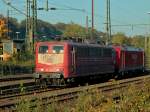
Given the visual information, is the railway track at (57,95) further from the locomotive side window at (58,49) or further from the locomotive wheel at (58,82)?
the locomotive side window at (58,49)

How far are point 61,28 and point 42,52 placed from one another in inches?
5845

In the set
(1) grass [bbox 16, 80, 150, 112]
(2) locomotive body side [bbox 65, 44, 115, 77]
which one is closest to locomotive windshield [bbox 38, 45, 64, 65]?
(2) locomotive body side [bbox 65, 44, 115, 77]

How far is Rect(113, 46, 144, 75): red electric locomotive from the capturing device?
38.4 meters

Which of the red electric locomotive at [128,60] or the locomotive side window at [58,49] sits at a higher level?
the locomotive side window at [58,49]

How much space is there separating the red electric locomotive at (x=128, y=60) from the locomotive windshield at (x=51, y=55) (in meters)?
10.9

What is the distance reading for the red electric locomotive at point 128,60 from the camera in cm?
3838

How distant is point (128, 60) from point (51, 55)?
47.4 feet

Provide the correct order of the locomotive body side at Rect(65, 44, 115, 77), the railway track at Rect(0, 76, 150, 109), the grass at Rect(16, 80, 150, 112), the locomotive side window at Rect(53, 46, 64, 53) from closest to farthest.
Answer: the grass at Rect(16, 80, 150, 112) < the railway track at Rect(0, 76, 150, 109) < the locomotive side window at Rect(53, 46, 64, 53) < the locomotive body side at Rect(65, 44, 115, 77)

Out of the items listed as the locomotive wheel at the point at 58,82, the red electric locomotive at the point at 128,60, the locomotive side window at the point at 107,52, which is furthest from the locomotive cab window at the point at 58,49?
the red electric locomotive at the point at 128,60

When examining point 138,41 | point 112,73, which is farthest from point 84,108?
point 138,41

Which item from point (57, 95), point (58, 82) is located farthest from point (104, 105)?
point (58, 82)

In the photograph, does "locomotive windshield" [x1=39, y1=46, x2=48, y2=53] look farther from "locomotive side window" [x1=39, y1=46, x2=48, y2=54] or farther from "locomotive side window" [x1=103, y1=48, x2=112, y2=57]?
"locomotive side window" [x1=103, y1=48, x2=112, y2=57]

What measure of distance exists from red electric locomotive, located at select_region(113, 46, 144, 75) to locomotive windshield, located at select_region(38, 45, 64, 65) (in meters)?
10.9

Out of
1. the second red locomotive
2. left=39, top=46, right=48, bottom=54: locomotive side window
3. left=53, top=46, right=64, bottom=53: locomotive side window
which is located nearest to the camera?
the second red locomotive
